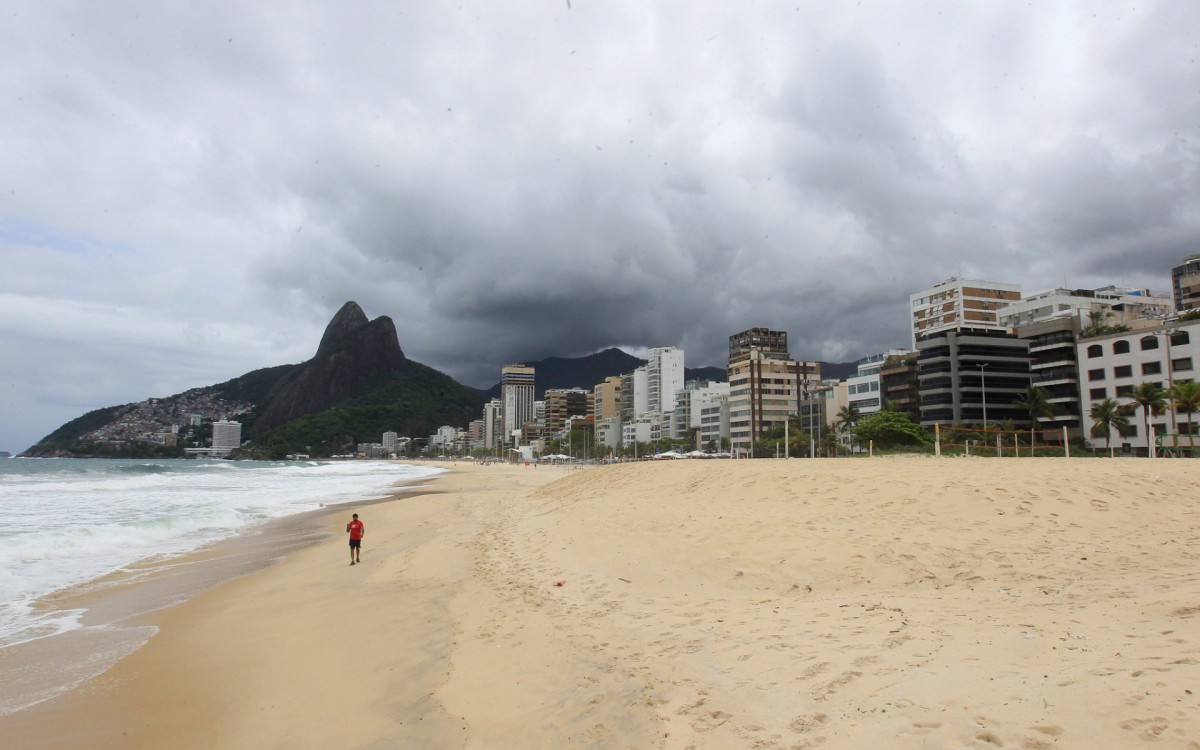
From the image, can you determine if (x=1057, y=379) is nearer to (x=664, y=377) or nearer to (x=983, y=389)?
(x=983, y=389)

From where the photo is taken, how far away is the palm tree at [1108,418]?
2002 inches

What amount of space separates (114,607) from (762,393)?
3696 inches

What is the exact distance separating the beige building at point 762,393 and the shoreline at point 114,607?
8298 centimetres

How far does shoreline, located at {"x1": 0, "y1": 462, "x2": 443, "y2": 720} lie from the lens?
23.4 ft

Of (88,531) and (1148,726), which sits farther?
(88,531)

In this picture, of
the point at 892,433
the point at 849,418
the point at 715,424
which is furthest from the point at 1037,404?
the point at 715,424

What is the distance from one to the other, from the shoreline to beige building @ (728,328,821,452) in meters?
83.0

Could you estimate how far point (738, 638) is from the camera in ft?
19.6

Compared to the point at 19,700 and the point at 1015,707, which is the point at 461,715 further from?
the point at 19,700

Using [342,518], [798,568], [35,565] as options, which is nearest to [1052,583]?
[798,568]

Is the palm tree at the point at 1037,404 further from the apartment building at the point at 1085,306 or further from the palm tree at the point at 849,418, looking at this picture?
the palm tree at the point at 849,418

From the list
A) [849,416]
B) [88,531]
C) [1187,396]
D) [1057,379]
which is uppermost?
[1057,379]

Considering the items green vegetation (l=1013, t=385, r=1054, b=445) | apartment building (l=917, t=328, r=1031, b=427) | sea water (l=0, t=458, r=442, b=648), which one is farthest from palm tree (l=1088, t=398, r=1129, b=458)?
sea water (l=0, t=458, r=442, b=648)

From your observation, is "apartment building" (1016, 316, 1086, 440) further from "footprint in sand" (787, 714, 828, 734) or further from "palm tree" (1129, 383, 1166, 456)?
"footprint in sand" (787, 714, 828, 734)
